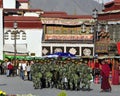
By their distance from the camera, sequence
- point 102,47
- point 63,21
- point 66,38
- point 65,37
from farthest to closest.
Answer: point 63,21 < point 65,37 < point 66,38 < point 102,47

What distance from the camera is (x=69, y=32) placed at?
2729 inches

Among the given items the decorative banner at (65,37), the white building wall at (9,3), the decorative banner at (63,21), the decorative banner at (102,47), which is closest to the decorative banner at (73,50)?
the decorative banner at (65,37)

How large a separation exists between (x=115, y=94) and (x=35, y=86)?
5.25 m

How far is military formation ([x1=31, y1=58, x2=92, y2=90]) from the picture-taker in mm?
27125

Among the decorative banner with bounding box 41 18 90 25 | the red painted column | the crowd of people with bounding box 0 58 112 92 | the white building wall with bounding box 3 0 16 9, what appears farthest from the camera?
the white building wall with bounding box 3 0 16 9

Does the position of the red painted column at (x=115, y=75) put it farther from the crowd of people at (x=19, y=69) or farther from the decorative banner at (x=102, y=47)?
the decorative banner at (x=102, y=47)

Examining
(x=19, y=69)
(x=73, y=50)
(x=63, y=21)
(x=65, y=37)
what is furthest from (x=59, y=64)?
(x=63, y=21)

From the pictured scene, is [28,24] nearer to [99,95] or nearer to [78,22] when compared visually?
[78,22]

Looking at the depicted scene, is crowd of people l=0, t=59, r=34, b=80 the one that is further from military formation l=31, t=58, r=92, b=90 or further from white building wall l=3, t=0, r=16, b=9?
white building wall l=3, t=0, r=16, b=9

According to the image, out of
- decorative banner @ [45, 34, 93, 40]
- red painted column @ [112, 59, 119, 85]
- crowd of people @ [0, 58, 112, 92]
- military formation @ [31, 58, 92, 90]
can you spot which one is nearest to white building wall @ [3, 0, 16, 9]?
decorative banner @ [45, 34, 93, 40]

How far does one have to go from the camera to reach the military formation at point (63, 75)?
2712 centimetres

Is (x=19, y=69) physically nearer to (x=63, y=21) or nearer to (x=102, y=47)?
(x=102, y=47)

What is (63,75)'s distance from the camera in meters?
27.8

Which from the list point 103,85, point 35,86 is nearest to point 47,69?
point 35,86
